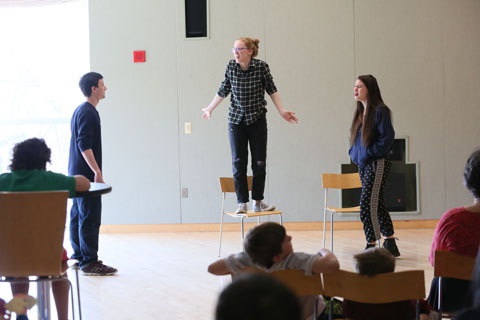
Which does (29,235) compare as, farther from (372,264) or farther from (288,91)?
(288,91)

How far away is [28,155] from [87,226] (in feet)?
5.65

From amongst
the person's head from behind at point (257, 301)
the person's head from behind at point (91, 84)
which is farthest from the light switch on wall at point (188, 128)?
the person's head from behind at point (257, 301)

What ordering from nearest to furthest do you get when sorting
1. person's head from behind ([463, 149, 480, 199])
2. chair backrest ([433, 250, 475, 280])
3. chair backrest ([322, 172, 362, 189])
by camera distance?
chair backrest ([433, 250, 475, 280]) → person's head from behind ([463, 149, 480, 199]) → chair backrest ([322, 172, 362, 189])

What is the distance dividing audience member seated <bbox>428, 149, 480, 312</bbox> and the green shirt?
175 cm

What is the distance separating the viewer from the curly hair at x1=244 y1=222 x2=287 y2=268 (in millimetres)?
2156

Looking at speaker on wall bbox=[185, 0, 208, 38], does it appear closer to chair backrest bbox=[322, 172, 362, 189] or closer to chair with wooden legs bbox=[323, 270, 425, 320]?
chair backrest bbox=[322, 172, 362, 189]

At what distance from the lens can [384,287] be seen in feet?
6.98

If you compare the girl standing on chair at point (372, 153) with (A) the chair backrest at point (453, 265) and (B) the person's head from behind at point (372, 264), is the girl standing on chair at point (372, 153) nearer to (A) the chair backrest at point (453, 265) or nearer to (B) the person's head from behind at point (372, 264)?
(A) the chair backrest at point (453, 265)

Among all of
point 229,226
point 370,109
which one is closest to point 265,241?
point 370,109

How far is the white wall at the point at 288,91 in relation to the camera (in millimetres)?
6445

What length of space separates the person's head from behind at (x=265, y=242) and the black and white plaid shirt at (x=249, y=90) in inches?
90.6

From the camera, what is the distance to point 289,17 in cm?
648

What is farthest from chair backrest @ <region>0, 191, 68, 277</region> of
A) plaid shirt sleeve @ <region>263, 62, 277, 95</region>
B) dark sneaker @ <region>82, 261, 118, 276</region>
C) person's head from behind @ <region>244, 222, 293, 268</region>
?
plaid shirt sleeve @ <region>263, 62, 277, 95</region>

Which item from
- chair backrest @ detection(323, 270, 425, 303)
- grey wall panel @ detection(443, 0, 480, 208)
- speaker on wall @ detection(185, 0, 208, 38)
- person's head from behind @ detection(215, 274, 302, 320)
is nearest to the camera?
person's head from behind @ detection(215, 274, 302, 320)
